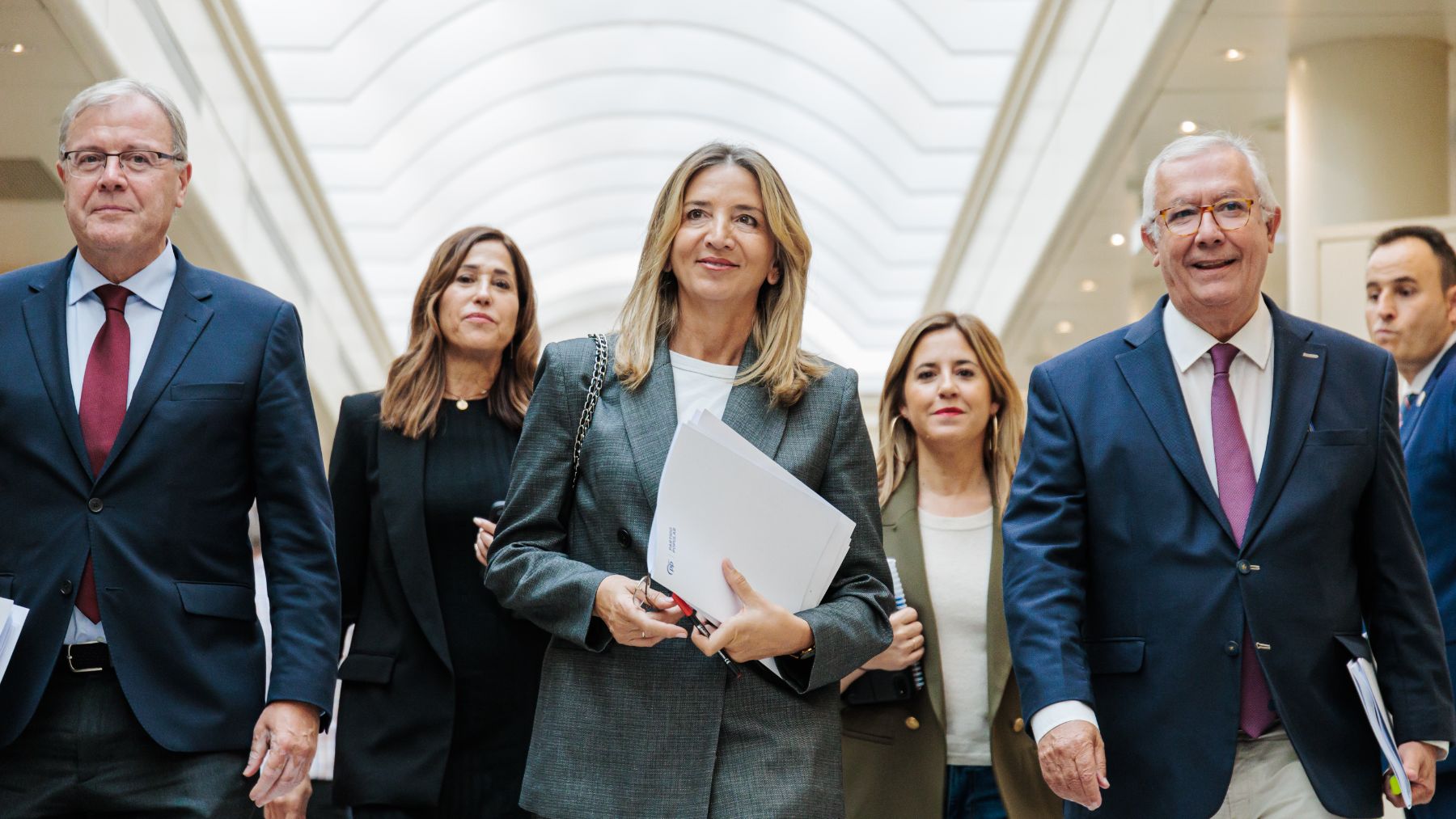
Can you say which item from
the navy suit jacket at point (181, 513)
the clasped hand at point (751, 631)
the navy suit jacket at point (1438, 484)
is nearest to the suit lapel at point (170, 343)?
the navy suit jacket at point (181, 513)

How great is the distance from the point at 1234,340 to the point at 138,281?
2.86 metres

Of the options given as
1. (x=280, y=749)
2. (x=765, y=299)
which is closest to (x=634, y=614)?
(x=280, y=749)

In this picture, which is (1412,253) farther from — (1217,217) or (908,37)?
(908,37)

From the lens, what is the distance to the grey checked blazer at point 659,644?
11.4 ft

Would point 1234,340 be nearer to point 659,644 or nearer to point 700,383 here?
point 700,383

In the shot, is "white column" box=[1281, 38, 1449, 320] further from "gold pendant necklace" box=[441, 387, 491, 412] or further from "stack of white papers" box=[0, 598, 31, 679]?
"stack of white papers" box=[0, 598, 31, 679]

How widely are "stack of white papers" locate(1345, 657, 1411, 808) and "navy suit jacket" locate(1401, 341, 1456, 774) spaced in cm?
148

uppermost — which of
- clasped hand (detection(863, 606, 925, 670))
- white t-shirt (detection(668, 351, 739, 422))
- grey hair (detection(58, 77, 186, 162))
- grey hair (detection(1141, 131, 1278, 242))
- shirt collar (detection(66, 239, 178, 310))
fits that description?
grey hair (detection(1141, 131, 1278, 242))

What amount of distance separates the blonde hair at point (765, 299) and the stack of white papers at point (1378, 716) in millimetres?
1501

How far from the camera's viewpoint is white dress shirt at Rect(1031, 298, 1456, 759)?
4.01 m

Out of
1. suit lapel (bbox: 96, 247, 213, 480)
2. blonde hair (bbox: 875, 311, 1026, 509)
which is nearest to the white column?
blonde hair (bbox: 875, 311, 1026, 509)

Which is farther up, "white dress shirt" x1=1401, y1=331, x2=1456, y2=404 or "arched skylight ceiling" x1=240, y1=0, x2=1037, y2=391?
"arched skylight ceiling" x1=240, y1=0, x2=1037, y2=391

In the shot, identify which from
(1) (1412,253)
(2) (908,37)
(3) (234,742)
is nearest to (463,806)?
(3) (234,742)

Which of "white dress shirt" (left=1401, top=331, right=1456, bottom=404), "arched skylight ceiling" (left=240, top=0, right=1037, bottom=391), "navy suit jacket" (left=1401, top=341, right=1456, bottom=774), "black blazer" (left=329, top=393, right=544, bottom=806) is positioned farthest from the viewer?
"arched skylight ceiling" (left=240, top=0, right=1037, bottom=391)
